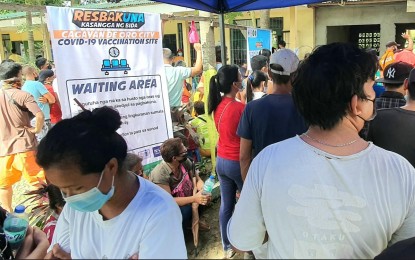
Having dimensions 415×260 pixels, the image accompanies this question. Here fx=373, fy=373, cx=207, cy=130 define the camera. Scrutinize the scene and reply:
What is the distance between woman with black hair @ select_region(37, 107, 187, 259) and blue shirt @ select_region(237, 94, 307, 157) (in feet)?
4.04

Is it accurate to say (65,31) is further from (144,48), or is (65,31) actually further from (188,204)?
(188,204)

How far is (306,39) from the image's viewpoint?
1276cm

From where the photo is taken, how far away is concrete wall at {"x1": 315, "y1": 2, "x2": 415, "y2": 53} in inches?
444

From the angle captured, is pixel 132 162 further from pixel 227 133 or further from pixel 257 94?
pixel 257 94

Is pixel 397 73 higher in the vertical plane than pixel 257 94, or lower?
higher

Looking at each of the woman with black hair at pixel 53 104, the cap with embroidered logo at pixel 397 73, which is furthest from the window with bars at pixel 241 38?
the cap with embroidered logo at pixel 397 73

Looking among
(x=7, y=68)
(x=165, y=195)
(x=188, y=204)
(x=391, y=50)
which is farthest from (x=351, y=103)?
(x=391, y=50)

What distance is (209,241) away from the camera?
3650 mm

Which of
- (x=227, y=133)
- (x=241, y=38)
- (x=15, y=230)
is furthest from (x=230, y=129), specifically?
(x=241, y=38)

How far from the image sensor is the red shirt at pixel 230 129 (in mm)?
3025

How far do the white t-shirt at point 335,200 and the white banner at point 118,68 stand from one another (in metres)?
1.97

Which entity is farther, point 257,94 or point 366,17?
point 366,17

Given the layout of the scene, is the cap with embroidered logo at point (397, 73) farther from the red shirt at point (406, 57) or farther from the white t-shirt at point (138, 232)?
the red shirt at point (406, 57)

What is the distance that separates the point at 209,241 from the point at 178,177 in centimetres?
71
